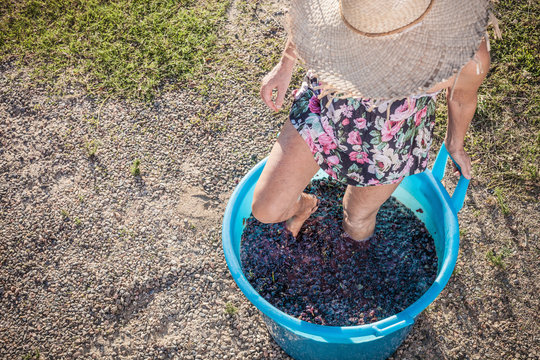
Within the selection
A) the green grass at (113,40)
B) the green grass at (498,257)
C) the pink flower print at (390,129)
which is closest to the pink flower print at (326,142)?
the pink flower print at (390,129)

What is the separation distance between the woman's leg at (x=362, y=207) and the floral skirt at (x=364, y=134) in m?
0.12

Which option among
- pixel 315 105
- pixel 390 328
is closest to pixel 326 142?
pixel 315 105

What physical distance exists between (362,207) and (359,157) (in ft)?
1.20

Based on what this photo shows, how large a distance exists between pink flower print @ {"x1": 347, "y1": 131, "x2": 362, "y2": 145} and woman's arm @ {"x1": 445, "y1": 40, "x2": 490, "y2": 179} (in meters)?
0.39

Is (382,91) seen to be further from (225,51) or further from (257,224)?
(225,51)

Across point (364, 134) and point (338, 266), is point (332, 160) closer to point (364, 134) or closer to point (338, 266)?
point (364, 134)

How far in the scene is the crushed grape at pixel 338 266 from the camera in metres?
2.33

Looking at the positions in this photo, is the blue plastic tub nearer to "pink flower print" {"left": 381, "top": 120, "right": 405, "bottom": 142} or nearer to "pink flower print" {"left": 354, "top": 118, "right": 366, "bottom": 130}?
"pink flower print" {"left": 381, "top": 120, "right": 405, "bottom": 142}

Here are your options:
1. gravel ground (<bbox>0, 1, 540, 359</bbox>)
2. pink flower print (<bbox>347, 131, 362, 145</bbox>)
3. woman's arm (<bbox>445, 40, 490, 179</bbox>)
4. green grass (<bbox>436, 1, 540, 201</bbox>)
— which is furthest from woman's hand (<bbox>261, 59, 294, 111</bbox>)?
green grass (<bbox>436, 1, 540, 201</bbox>)

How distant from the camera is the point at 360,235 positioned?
2.49 m

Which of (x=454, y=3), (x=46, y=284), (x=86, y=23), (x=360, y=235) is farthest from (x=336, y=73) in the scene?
(x=86, y=23)

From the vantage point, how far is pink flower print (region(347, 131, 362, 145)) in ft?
6.17

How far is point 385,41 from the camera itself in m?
1.42

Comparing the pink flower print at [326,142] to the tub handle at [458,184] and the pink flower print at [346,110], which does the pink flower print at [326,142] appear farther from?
the tub handle at [458,184]
